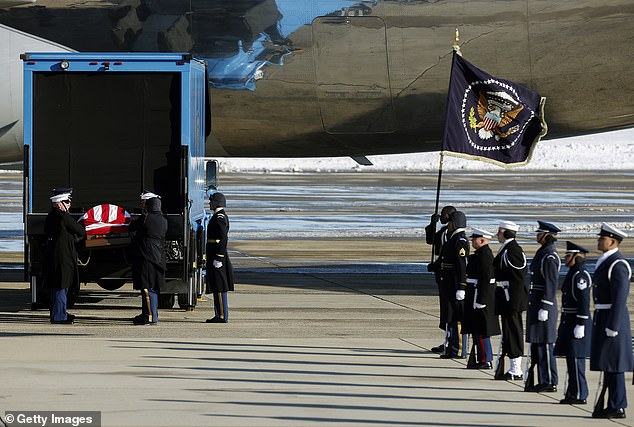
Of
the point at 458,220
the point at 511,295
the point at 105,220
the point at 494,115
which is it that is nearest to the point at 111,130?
the point at 105,220

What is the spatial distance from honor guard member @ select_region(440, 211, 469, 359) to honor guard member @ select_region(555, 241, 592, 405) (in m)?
2.63

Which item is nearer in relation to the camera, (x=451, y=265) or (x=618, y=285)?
(x=618, y=285)

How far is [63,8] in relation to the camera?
64.7ft

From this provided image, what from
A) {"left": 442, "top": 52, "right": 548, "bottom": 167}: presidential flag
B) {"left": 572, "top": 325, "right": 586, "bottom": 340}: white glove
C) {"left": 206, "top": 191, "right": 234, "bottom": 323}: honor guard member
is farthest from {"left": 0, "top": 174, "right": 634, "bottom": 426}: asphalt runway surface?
{"left": 442, "top": 52, "right": 548, "bottom": 167}: presidential flag

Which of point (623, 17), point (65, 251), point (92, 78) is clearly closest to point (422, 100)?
point (623, 17)

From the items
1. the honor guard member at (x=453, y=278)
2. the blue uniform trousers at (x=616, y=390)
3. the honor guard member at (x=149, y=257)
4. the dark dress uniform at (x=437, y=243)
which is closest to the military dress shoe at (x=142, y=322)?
the honor guard member at (x=149, y=257)

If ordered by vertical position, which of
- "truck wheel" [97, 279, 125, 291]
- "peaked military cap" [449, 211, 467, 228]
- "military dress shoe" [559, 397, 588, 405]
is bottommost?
"military dress shoe" [559, 397, 588, 405]

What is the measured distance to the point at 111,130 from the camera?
17.7 metres

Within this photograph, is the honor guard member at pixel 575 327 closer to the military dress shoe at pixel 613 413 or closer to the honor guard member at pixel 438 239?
the military dress shoe at pixel 613 413

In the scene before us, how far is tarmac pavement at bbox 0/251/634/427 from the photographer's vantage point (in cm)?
1063

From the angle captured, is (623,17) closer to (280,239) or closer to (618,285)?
(618,285)

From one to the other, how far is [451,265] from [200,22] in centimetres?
734

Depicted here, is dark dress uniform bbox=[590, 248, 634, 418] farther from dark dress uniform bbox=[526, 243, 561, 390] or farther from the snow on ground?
the snow on ground

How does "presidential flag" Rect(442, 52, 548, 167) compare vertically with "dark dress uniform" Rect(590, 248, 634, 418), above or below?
above
